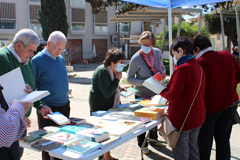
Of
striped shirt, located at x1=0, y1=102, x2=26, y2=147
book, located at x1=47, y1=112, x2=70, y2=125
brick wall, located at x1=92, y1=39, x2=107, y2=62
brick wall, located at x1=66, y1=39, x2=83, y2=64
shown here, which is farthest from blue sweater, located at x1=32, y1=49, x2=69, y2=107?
brick wall, located at x1=92, y1=39, x2=107, y2=62

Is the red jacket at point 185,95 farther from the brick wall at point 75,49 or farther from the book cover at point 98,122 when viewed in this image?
the brick wall at point 75,49

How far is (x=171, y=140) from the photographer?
264 centimetres

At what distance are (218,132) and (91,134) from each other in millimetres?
1790

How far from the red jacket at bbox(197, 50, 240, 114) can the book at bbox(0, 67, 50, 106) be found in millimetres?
1883

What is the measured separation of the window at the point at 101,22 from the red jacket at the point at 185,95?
30778 millimetres

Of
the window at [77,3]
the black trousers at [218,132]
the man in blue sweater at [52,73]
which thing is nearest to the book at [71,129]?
the man in blue sweater at [52,73]

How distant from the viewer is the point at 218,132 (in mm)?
3145

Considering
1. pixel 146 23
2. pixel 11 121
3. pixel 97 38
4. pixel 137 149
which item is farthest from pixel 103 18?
pixel 11 121

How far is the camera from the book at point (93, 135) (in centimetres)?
214

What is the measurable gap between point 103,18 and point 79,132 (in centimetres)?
3200

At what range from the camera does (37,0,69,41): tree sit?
1961 cm

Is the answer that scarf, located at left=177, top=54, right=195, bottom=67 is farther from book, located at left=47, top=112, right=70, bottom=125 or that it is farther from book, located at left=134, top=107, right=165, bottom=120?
book, located at left=47, top=112, right=70, bottom=125

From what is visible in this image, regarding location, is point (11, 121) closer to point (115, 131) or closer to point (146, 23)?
point (115, 131)

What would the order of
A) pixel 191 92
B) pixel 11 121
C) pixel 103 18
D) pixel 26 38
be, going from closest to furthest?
pixel 11 121 < pixel 26 38 < pixel 191 92 < pixel 103 18
